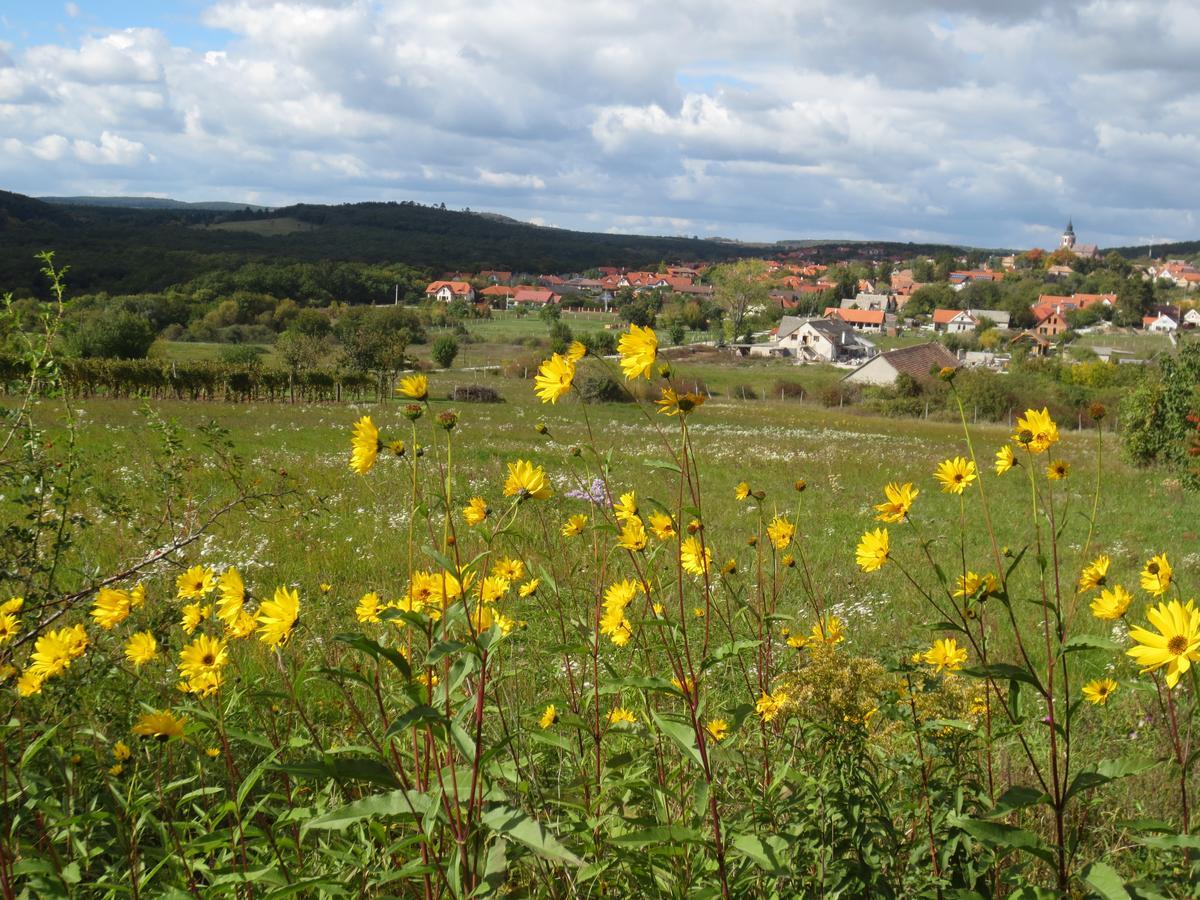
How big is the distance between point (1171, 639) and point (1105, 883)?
0.43 m

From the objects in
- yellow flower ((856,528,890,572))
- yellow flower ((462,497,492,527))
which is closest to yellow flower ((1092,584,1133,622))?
yellow flower ((856,528,890,572))

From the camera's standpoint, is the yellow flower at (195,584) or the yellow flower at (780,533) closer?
the yellow flower at (195,584)

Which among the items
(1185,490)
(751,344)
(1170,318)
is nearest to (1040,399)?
(1185,490)

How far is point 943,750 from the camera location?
6.20 feet

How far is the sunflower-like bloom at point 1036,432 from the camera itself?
1939 mm

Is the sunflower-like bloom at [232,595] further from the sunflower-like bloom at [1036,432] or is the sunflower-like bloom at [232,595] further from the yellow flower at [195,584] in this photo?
the sunflower-like bloom at [1036,432]

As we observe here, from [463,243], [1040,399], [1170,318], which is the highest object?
[463,243]

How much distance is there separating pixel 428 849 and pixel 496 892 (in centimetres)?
20

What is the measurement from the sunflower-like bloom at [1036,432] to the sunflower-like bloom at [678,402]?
785 millimetres

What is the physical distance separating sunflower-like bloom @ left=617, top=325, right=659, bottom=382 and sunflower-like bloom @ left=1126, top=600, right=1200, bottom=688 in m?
1.01

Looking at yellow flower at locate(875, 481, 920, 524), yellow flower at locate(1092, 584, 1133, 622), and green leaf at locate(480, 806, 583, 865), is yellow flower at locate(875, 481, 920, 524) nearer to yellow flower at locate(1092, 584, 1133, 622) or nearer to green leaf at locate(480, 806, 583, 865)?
yellow flower at locate(1092, 584, 1133, 622)

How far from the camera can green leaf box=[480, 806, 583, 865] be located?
4.13 ft

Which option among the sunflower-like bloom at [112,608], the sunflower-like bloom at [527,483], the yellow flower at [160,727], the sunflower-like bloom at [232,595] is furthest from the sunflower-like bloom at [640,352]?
the sunflower-like bloom at [112,608]

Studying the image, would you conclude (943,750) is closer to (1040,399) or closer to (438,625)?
(438,625)
